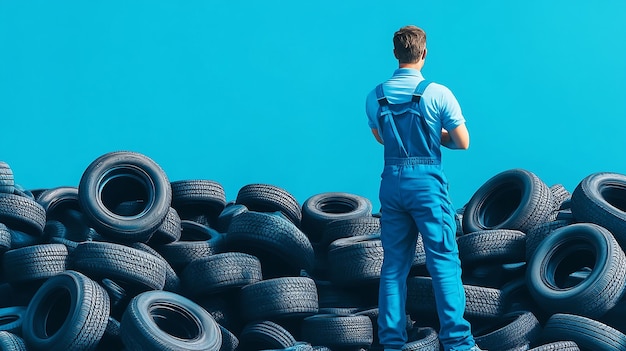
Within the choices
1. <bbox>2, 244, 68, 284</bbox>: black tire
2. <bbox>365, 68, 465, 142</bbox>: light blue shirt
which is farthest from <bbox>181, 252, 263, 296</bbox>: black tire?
<bbox>365, 68, 465, 142</bbox>: light blue shirt

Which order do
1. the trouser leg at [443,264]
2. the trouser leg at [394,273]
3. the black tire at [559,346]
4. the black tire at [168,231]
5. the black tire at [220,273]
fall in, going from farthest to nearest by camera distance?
Result: the black tire at [168,231] → the black tire at [220,273] → the black tire at [559,346] → the trouser leg at [394,273] → the trouser leg at [443,264]

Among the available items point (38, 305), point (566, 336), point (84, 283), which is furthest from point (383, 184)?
point (38, 305)

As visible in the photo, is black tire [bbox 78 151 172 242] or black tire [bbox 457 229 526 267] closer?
black tire [bbox 457 229 526 267]

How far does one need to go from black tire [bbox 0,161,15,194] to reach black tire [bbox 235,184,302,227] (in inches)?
65.0

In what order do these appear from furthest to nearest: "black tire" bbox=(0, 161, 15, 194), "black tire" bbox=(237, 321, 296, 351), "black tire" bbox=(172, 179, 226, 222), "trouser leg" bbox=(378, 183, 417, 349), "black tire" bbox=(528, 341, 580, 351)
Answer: "black tire" bbox=(172, 179, 226, 222) < "black tire" bbox=(0, 161, 15, 194) < "black tire" bbox=(237, 321, 296, 351) < "black tire" bbox=(528, 341, 580, 351) < "trouser leg" bbox=(378, 183, 417, 349)

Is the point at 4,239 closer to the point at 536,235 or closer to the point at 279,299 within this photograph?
the point at 279,299

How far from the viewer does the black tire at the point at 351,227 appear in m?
7.04

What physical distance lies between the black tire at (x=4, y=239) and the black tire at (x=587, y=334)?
11.6ft

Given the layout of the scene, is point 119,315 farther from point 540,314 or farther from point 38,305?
point 540,314

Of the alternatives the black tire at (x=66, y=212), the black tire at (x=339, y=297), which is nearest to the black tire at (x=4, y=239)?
the black tire at (x=66, y=212)

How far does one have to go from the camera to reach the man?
16.3ft

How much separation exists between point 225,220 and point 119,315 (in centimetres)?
148

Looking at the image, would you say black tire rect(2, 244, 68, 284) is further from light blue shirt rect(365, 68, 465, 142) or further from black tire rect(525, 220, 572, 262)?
black tire rect(525, 220, 572, 262)

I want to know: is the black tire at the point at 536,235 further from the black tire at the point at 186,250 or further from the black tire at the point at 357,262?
the black tire at the point at 186,250
